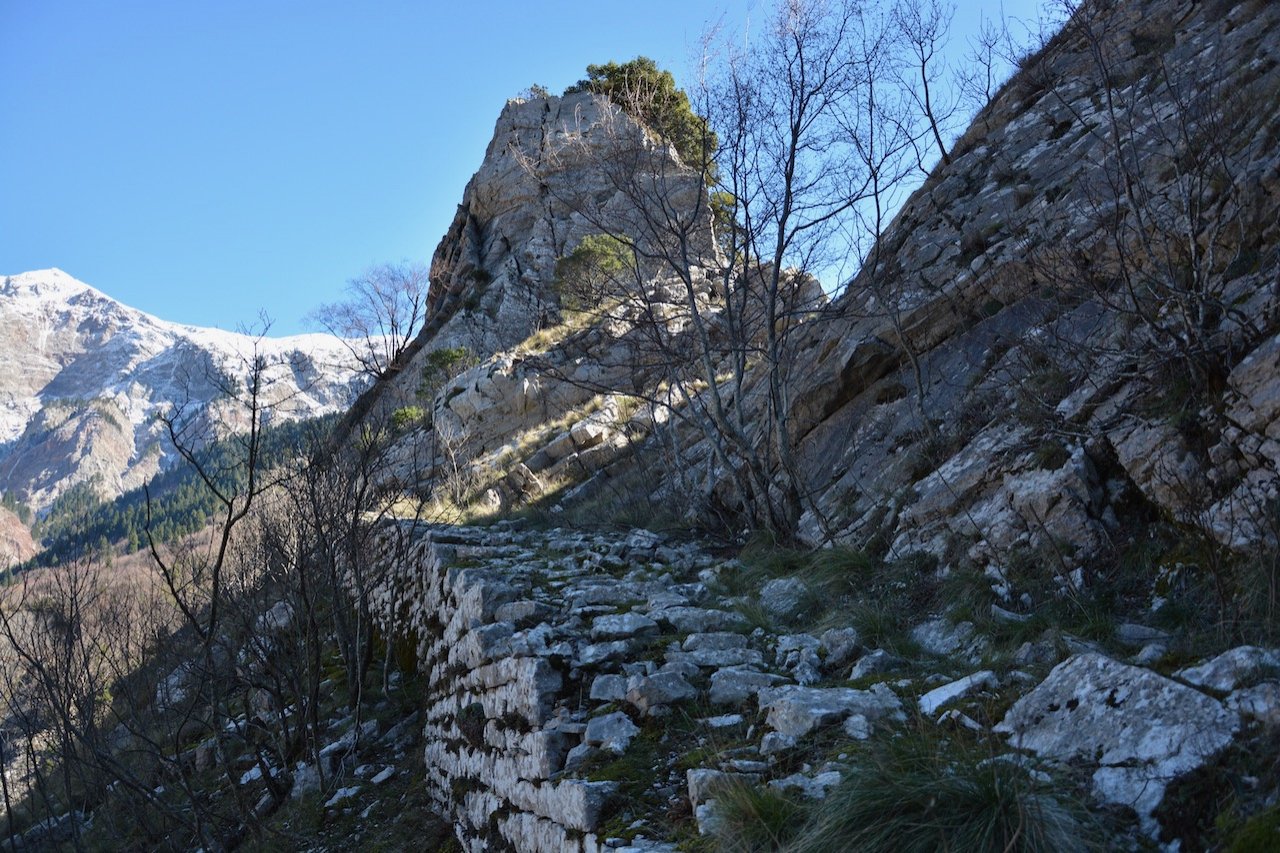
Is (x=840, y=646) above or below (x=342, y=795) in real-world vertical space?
above

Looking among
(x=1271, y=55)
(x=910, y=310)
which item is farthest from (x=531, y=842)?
(x=1271, y=55)

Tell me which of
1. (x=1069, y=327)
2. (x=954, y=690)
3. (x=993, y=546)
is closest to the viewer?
(x=954, y=690)

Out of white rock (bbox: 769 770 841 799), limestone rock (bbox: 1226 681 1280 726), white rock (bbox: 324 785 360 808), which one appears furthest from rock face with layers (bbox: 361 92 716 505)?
limestone rock (bbox: 1226 681 1280 726)

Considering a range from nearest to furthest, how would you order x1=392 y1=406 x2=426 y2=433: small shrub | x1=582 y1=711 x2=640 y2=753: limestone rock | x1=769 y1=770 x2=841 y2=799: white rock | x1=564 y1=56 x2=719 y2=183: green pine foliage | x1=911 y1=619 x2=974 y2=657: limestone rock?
x1=769 y1=770 x2=841 y2=799: white rock
x1=582 y1=711 x2=640 y2=753: limestone rock
x1=911 y1=619 x2=974 y2=657: limestone rock
x1=564 y1=56 x2=719 y2=183: green pine foliage
x1=392 y1=406 x2=426 y2=433: small shrub

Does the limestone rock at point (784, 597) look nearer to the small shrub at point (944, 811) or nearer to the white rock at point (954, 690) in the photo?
the white rock at point (954, 690)

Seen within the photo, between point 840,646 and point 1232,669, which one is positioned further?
point 840,646

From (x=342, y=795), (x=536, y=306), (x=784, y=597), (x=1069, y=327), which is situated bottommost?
(x=342, y=795)

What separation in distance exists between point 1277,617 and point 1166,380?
1919 millimetres

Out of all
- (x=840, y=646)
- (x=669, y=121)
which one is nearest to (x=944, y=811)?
(x=840, y=646)

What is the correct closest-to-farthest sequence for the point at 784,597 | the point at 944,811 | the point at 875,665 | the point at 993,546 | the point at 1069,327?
the point at 944,811, the point at 875,665, the point at 993,546, the point at 784,597, the point at 1069,327

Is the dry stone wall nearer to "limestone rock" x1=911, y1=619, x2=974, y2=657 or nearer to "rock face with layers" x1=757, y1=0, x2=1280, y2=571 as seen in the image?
"limestone rock" x1=911, y1=619, x2=974, y2=657

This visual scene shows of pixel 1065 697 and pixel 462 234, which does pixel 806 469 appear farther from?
pixel 462 234

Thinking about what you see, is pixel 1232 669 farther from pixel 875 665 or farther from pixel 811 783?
pixel 875 665

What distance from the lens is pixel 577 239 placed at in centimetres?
3234
